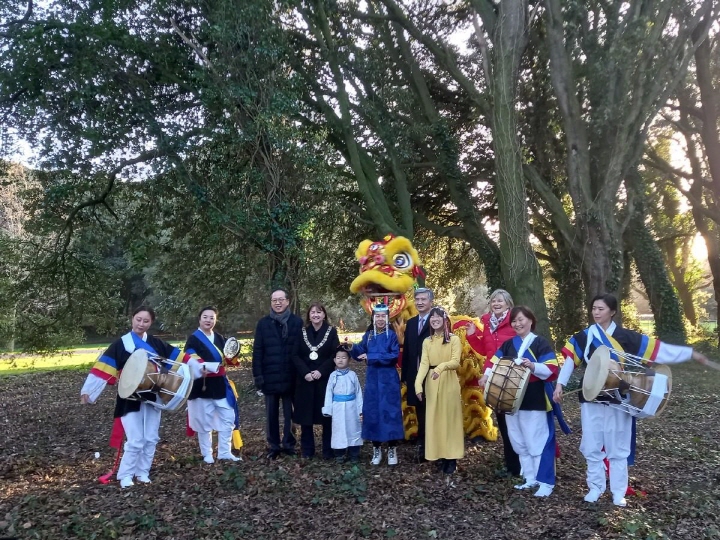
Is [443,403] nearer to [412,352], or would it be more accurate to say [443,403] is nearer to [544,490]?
[412,352]

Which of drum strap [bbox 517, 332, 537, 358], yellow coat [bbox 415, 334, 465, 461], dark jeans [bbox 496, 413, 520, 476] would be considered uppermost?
drum strap [bbox 517, 332, 537, 358]

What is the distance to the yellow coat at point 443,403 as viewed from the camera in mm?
5945

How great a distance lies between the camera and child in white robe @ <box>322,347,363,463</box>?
6375 millimetres

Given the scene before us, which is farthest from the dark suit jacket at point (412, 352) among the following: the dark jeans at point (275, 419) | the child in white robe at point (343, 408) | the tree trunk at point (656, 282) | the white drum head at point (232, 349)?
the tree trunk at point (656, 282)

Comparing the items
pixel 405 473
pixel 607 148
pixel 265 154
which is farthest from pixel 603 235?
pixel 405 473

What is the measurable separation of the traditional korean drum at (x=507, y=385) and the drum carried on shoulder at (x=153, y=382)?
287cm

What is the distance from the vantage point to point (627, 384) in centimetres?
484

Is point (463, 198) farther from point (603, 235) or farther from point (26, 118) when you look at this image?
point (26, 118)

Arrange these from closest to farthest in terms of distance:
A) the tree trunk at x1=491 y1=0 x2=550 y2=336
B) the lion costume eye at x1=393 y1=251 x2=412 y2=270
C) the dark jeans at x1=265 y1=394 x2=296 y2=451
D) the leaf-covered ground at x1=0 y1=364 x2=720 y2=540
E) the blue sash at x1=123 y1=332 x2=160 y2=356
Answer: the leaf-covered ground at x1=0 y1=364 x2=720 y2=540, the blue sash at x1=123 y1=332 x2=160 y2=356, the dark jeans at x1=265 y1=394 x2=296 y2=451, the lion costume eye at x1=393 y1=251 x2=412 y2=270, the tree trunk at x1=491 y1=0 x2=550 y2=336

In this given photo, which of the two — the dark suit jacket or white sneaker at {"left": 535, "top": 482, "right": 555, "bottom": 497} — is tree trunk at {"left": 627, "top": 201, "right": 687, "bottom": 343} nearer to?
the dark suit jacket

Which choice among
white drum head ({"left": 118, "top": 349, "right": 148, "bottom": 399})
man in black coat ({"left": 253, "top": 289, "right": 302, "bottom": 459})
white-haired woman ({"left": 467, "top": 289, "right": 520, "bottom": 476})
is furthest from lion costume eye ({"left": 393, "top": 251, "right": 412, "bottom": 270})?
white drum head ({"left": 118, "top": 349, "right": 148, "bottom": 399})

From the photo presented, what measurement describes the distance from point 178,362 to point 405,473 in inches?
100

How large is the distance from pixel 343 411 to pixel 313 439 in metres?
0.58

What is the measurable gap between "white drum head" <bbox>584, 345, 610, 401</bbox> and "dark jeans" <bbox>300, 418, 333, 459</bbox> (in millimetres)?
2800
